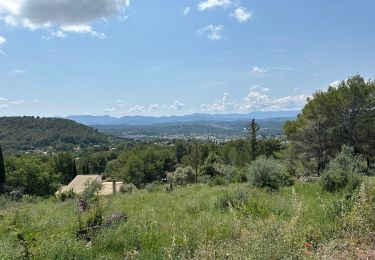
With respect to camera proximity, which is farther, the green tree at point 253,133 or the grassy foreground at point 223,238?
the green tree at point 253,133

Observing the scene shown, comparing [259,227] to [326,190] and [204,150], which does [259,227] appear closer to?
[326,190]

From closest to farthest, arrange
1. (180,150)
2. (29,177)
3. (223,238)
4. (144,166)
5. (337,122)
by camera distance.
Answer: (223,238) → (337,122) → (29,177) → (144,166) → (180,150)

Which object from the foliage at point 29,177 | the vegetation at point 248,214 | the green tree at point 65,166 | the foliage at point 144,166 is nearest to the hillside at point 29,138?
the green tree at point 65,166

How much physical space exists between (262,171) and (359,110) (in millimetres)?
22260

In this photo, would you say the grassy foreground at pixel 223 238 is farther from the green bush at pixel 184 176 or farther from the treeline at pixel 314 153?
the green bush at pixel 184 176

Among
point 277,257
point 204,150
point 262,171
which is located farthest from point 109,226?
point 204,150

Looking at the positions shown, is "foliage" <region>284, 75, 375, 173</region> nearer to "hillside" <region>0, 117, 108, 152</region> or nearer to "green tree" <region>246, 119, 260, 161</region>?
"green tree" <region>246, 119, 260, 161</region>

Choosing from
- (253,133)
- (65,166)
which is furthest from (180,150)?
(253,133)

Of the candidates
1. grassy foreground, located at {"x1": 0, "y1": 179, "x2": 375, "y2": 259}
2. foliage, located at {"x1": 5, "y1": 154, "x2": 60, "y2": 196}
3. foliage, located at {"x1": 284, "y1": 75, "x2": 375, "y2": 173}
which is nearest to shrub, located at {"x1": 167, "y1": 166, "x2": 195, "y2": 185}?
foliage, located at {"x1": 5, "y1": 154, "x2": 60, "y2": 196}

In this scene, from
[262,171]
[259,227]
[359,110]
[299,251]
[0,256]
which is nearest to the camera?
[299,251]

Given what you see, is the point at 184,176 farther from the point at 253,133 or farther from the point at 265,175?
the point at 265,175

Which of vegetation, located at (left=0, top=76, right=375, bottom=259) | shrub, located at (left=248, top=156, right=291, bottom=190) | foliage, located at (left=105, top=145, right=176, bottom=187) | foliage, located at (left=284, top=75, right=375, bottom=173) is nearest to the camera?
vegetation, located at (left=0, top=76, right=375, bottom=259)

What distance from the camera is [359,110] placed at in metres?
32.6

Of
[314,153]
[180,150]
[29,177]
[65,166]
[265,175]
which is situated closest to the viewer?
[265,175]
